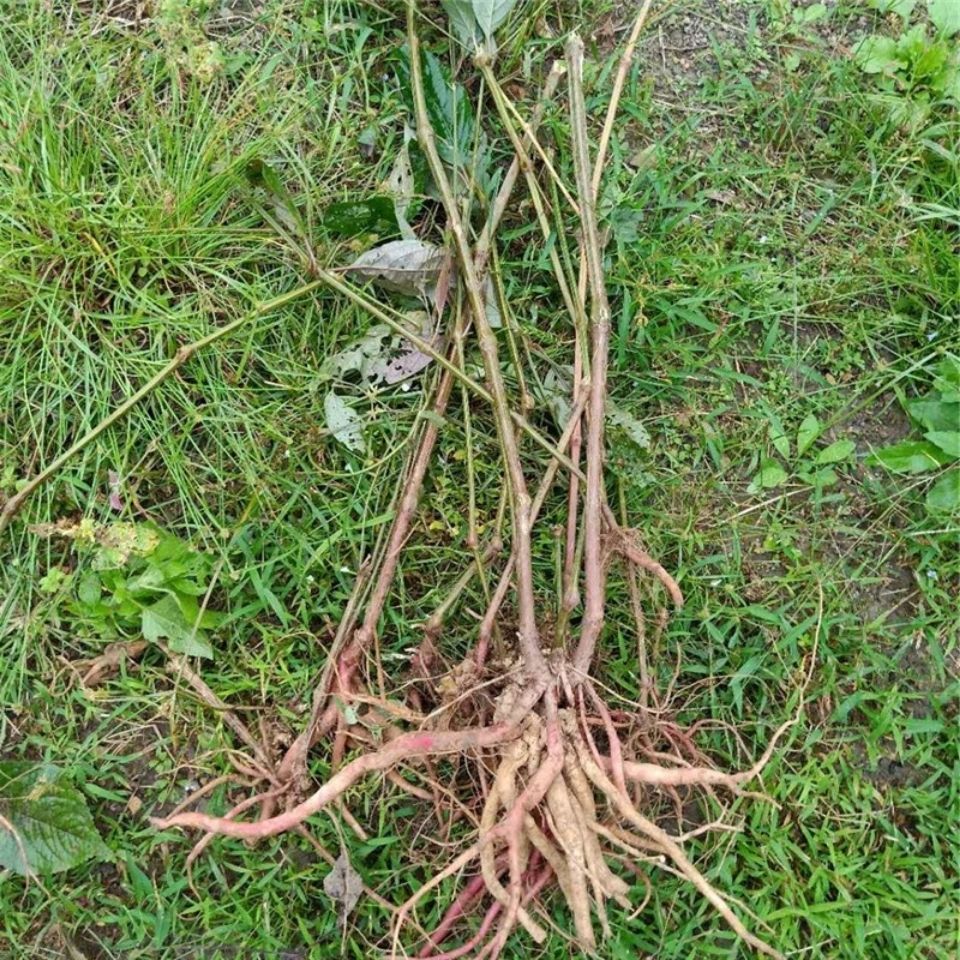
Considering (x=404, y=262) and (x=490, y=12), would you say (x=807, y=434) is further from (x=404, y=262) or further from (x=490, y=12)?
(x=490, y=12)

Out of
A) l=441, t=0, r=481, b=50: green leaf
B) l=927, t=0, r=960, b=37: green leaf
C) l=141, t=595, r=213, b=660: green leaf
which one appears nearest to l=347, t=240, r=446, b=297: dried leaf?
l=441, t=0, r=481, b=50: green leaf

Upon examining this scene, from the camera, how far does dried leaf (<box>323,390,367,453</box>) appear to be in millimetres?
1685

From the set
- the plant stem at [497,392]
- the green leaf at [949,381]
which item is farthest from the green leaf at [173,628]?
the green leaf at [949,381]

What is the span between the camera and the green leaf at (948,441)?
5.58 ft

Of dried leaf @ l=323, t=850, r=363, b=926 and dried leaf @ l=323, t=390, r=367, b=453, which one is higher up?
dried leaf @ l=323, t=390, r=367, b=453

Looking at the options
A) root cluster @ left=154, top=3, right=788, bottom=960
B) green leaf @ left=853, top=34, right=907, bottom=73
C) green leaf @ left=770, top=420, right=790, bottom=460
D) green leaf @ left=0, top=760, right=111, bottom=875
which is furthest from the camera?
green leaf @ left=853, top=34, right=907, bottom=73

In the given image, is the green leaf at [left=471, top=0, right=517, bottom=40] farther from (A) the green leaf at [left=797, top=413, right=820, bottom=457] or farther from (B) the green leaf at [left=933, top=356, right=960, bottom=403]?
(B) the green leaf at [left=933, top=356, right=960, bottom=403]

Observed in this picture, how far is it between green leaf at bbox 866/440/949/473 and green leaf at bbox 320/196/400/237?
107 centimetres

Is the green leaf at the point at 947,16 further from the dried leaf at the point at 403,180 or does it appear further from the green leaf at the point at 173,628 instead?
the green leaf at the point at 173,628

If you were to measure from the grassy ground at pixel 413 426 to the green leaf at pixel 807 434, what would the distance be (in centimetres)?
2

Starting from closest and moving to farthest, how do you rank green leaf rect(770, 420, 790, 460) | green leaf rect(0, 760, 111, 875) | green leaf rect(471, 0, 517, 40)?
1. green leaf rect(0, 760, 111, 875)
2. green leaf rect(471, 0, 517, 40)
3. green leaf rect(770, 420, 790, 460)

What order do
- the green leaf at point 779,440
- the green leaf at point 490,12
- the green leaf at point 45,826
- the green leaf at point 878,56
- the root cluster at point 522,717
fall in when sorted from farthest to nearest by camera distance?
1. the green leaf at point 878,56
2. the green leaf at point 779,440
3. the green leaf at point 490,12
4. the green leaf at point 45,826
5. the root cluster at point 522,717

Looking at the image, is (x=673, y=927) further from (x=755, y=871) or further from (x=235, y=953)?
(x=235, y=953)

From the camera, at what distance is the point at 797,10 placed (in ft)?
6.21
